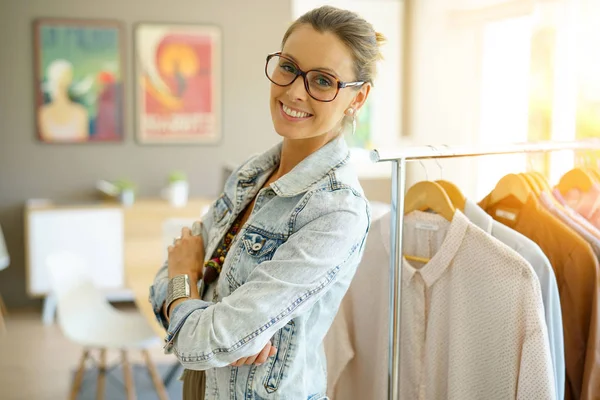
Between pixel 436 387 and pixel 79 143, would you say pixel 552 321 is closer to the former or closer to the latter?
pixel 436 387

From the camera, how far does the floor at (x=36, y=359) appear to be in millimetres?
4203

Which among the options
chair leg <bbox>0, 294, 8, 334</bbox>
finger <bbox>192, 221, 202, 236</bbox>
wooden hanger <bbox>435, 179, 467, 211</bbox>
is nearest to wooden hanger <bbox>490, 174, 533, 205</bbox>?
wooden hanger <bbox>435, 179, 467, 211</bbox>

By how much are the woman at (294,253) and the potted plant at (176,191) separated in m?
4.25

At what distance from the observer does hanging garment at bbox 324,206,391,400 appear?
1864 mm

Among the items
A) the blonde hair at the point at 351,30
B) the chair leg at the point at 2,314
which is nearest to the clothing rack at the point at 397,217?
the blonde hair at the point at 351,30

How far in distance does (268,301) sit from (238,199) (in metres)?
0.36

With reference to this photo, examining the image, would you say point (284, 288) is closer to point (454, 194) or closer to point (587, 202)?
point (454, 194)

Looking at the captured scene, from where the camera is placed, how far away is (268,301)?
1307 mm

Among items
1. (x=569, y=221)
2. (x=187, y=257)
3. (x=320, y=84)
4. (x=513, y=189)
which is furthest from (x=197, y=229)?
(x=569, y=221)

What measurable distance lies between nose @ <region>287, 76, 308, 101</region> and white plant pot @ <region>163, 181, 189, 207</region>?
174 inches

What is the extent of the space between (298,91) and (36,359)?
3.92 m

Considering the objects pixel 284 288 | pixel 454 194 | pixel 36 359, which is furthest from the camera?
pixel 36 359

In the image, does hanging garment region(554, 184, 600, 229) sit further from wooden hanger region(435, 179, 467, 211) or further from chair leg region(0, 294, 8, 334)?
chair leg region(0, 294, 8, 334)

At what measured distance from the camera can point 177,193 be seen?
578 centimetres
